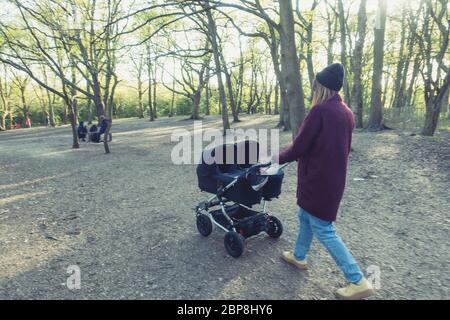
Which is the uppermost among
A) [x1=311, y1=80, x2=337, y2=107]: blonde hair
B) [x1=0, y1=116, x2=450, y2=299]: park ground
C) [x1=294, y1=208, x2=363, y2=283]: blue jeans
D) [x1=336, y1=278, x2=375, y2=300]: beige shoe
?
[x1=311, y1=80, x2=337, y2=107]: blonde hair

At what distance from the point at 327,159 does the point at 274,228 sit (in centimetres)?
187

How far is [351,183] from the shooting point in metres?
7.10

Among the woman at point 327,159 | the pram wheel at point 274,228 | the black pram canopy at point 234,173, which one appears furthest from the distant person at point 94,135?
the woman at point 327,159

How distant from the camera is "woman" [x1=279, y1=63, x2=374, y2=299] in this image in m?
2.78

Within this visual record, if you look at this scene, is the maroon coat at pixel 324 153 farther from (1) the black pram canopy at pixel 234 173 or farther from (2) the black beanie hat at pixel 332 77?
(1) the black pram canopy at pixel 234 173

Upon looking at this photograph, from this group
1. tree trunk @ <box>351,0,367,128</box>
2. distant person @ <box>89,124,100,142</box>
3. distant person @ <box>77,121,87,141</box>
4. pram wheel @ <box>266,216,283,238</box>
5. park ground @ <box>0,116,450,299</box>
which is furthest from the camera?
distant person @ <box>77,121,87,141</box>

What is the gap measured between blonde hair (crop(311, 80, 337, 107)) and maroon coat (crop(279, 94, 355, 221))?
46 millimetres

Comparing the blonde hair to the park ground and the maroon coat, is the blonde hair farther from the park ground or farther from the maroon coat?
the park ground

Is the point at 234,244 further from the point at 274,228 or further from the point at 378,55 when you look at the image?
the point at 378,55

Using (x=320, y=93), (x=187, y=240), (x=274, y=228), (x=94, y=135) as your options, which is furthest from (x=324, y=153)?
(x=94, y=135)

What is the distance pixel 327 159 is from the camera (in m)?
2.81

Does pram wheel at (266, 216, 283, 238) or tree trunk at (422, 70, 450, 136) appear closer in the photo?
pram wheel at (266, 216, 283, 238)

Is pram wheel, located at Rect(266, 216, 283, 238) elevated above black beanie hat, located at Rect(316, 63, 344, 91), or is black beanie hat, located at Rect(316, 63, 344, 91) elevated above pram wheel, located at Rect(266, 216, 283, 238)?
black beanie hat, located at Rect(316, 63, 344, 91)

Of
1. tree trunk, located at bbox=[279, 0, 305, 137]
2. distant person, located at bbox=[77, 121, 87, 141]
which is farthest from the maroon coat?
distant person, located at bbox=[77, 121, 87, 141]
